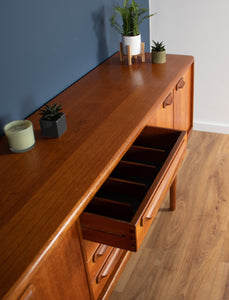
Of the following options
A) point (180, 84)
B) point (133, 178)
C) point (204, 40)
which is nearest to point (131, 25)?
point (180, 84)

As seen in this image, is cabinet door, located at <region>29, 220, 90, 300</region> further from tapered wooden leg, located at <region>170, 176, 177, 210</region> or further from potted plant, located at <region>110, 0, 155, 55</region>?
potted plant, located at <region>110, 0, 155, 55</region>

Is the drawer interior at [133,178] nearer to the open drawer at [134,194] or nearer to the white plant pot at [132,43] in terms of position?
the open drawer at [134,194]

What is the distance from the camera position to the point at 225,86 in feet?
8.49

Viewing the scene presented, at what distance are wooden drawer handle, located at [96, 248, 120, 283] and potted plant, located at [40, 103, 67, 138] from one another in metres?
0.54

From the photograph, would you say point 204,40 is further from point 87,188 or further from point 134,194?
point 87,188

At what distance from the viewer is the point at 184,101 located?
216cm

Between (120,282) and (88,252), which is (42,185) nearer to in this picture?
(88,252)

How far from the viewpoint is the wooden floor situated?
62.5 inches

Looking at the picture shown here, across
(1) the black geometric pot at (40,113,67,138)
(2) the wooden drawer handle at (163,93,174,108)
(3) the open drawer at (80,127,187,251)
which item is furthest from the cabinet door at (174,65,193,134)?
(1) the black geometric pot at (40,113,67,138)

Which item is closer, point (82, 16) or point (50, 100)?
point (50, 100)

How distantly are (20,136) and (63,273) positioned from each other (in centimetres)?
Answer: 47

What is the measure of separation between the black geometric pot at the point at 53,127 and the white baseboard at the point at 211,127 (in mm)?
1697

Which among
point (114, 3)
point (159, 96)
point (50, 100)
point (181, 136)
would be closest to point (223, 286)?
point (181, 136)

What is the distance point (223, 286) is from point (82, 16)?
1.44m
